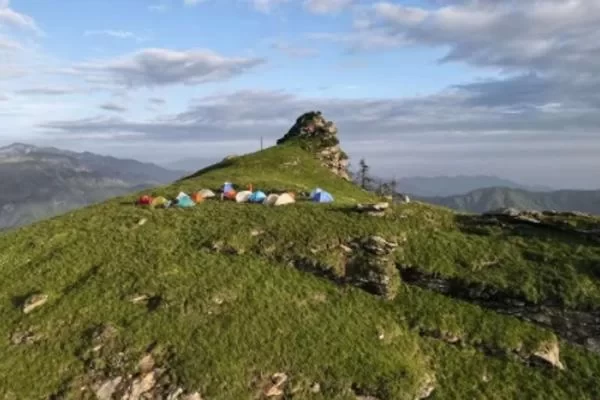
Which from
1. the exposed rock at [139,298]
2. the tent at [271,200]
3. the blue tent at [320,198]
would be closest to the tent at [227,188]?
the tent at [271,200]

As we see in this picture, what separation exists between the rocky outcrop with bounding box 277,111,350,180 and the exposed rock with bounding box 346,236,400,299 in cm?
5371

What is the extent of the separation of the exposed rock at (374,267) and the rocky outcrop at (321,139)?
2115 inches

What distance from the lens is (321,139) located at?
106 m

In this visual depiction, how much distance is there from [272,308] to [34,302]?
16.2m

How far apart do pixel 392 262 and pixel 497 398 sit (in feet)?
42.9

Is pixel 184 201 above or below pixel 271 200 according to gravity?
below

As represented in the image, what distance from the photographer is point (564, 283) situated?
139ft

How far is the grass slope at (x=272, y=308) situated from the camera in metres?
35.2

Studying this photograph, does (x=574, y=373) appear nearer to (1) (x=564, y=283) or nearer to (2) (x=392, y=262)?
(1) (x=564, y=283)

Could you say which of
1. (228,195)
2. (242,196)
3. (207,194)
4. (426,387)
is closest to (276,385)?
(426,387)

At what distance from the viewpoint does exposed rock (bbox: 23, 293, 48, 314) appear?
129 feet

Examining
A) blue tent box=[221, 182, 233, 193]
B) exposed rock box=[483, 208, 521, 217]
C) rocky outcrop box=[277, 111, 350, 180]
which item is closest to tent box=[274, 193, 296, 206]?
blue tent box=[221, 182, 233, 193]

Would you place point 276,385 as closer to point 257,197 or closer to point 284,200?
point 284,200

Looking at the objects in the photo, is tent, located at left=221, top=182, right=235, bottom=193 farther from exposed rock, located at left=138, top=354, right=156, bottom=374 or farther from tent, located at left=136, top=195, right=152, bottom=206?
exposed rock, located at left=138, top=354, right=156, bottom=374
